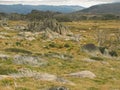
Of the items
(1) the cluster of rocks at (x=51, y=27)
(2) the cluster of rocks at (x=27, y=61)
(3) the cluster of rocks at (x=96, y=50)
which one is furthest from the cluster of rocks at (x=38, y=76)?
(1) the cluster of rocks at (x=51, y=27)

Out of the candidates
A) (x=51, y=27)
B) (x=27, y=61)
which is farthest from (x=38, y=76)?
(x=51, y=27)

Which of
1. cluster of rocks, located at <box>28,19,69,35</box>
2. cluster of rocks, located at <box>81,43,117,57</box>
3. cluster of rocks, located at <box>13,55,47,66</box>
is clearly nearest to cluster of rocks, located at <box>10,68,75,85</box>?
cluster of rocks, located at <box>13,55,47,66</box>

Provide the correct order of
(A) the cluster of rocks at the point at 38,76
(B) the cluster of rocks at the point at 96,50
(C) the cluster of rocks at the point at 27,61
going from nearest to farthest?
(A) the cluster of rocks at the point at 38,76
(C) the cluster of rocks at the point at 27,61
(B) the cluster of rocks at the point at 96,50

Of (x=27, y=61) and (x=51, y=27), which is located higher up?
(x=27, y=61)

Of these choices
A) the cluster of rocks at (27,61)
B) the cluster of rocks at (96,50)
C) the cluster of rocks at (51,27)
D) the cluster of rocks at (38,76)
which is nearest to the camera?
the cluster of rocks at (38,76)

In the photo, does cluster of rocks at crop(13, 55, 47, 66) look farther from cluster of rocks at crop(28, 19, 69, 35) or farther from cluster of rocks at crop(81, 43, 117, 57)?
cluster of rocks at crop(28, 19, 69, 35)

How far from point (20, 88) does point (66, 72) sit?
49.6 ft

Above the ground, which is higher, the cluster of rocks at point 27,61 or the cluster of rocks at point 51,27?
the cluster of rocks at point 27,61

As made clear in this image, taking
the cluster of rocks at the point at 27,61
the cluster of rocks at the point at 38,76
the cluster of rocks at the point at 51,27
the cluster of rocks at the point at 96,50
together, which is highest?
the cluster of rocks at the point at 38,76

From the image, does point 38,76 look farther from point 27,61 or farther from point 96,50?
point 96,50

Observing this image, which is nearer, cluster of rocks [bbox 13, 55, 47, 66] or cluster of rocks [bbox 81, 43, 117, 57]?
cluster of rocks [bbox 13, 55, 47, 66]

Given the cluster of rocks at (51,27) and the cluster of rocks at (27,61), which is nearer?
the cluster of rocks at (27,61)

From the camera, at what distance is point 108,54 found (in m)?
69.9

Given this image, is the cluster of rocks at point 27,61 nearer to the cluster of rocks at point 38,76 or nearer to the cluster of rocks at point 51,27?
the cluster of rocks at point 38,76
